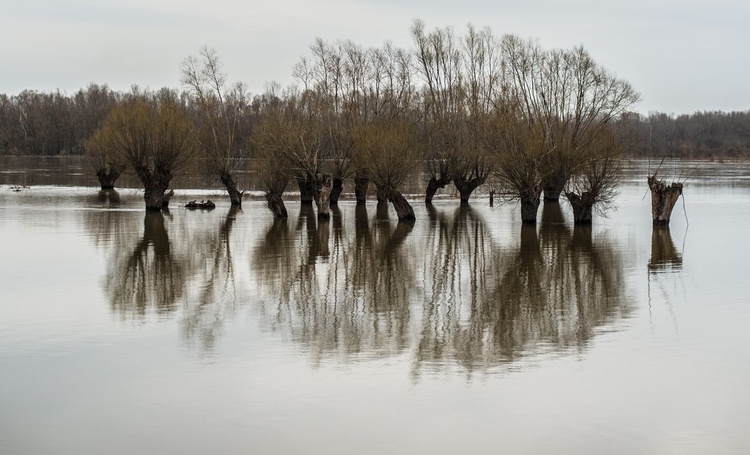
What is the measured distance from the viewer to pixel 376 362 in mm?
12336

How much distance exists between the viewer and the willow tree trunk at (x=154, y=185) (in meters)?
41.0

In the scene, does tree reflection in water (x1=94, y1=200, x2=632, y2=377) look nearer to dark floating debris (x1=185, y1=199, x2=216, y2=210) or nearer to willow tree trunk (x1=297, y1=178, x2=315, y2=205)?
dark floating debris (x1=185, y1=199, x2=216, y2=210)

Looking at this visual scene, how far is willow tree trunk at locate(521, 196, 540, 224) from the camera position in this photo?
33.9 meters

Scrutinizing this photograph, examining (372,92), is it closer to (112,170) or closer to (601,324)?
(112,170)

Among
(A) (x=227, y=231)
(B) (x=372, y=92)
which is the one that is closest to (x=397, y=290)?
(A) (x=227, y=231)

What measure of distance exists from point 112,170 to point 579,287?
152ft

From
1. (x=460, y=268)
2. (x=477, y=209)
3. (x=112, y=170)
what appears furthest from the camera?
(x=112, y=170)

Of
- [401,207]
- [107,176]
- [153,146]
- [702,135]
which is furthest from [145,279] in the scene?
[702,135]

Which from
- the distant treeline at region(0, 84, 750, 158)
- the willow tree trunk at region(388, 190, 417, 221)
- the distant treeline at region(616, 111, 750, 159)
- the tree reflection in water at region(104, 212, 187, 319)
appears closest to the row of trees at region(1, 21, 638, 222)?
the willow tree trunk at region(388, 190, 417, 221)

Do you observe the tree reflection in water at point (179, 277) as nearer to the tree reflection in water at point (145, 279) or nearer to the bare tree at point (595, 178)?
the tree reflection in water at point (145, 279)

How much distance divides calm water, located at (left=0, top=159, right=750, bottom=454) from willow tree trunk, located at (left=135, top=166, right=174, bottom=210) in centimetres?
1410

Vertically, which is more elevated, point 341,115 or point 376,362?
point 341,115

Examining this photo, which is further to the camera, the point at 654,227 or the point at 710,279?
Result: the point at 654,227

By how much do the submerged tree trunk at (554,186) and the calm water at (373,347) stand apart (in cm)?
962
